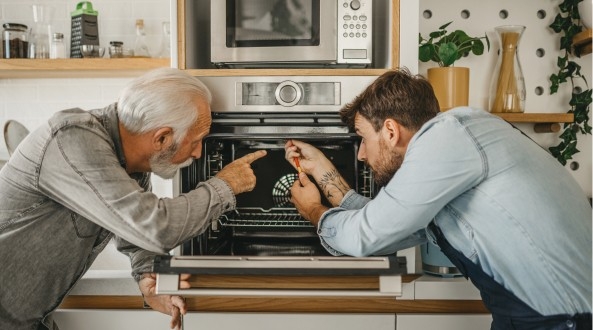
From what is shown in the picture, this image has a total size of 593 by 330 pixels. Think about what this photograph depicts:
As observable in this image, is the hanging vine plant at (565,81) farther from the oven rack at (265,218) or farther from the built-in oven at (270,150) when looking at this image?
the oven rack at (265,218)

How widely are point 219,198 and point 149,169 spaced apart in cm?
24

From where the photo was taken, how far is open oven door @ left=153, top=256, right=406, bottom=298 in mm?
1328

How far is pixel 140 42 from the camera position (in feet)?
8.18

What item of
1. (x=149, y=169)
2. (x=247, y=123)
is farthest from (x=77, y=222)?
(x=247, y=123)

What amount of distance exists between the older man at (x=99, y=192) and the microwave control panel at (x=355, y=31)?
447 mm

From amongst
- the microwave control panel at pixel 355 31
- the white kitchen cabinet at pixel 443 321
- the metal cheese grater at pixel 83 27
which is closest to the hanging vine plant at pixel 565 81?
the white kitchen cabinet at pixel 443 321

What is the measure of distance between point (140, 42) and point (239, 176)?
3.90ft

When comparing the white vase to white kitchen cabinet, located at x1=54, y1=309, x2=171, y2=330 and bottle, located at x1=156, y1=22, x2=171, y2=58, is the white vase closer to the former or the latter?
bottle, located at x1=156, y1=22, x2=171, y2=58

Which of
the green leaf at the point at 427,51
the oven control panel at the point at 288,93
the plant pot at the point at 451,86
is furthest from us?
the green leaf at the point at 427,51

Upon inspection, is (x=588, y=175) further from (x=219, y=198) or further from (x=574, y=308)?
(x=219, y=198)

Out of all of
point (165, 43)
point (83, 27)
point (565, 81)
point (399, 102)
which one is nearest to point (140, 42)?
point (165, 43)

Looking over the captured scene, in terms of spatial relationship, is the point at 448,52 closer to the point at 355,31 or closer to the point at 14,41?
the point at 355,31

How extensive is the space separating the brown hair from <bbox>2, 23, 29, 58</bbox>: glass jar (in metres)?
1.59

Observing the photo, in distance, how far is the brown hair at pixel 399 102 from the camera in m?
1.54
